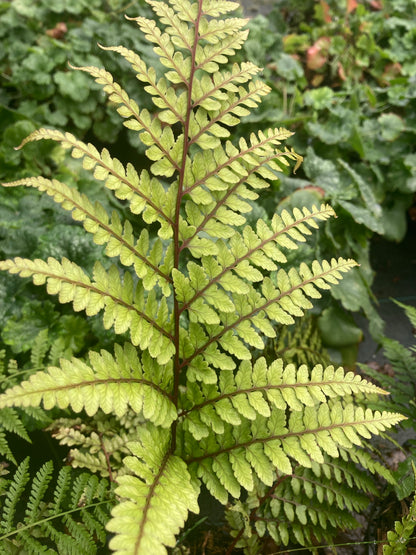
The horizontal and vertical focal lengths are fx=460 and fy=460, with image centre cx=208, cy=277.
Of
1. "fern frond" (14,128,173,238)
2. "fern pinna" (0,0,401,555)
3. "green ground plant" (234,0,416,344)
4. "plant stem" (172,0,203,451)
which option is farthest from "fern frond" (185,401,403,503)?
"green ground plant" (234,0,416,344)

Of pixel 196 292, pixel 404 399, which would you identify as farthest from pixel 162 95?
pixel 404 399

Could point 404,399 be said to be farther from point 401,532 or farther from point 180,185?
point 180,185

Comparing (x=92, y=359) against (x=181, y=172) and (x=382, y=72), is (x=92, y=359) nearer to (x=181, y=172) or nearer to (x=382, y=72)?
(x=181, y=172)

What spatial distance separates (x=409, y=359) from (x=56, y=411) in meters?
1.21

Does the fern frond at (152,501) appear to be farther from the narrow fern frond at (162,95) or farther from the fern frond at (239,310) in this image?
the narrow fern frond at (162,95)

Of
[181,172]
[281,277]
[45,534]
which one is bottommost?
[45,534]

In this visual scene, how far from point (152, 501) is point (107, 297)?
39 centimetres

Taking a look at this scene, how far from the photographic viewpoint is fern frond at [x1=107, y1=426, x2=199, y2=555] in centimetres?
Result: 73

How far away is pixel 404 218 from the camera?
2.94 meters

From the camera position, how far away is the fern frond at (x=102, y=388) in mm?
785

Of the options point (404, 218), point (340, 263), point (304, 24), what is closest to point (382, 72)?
point (304, 24)

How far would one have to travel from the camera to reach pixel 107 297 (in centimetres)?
93

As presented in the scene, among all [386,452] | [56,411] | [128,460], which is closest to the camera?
[128,460]

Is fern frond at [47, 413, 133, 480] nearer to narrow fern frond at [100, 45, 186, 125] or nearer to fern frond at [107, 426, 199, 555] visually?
fern frond at [107, 426, 199, 555]
